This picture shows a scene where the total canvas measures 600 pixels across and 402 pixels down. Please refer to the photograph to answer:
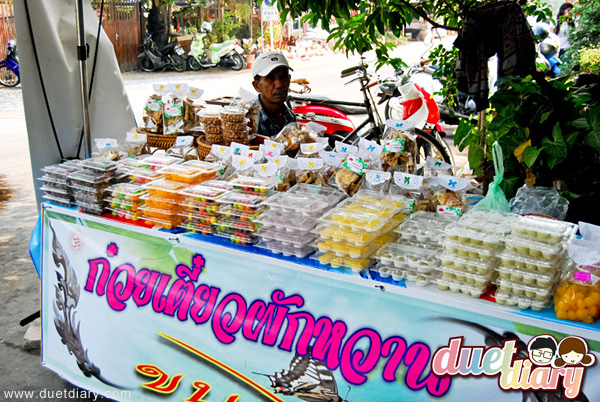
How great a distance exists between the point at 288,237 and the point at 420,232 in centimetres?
51

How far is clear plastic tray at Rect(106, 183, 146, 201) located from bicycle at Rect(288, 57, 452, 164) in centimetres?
263

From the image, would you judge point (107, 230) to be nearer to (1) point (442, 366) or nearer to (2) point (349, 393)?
(2) point (349, 393)

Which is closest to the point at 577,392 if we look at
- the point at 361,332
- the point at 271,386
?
the point at 361,332

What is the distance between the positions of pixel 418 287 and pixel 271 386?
2.45ft

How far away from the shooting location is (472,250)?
176cm

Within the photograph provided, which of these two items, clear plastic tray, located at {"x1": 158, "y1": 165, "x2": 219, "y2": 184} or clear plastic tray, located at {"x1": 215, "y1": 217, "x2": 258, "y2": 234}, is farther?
clear plastic tray, located at {"x1": 158, "y1": 165, "x2": 219, "y2": 184}

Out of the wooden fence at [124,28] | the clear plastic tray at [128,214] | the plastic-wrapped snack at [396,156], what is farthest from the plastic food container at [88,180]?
the wooden fence at [124,28]

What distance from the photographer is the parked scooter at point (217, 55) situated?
52.9ft

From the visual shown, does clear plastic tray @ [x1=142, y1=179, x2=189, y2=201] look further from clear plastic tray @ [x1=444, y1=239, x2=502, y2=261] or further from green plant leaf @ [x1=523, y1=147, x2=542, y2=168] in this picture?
green plant leaf @ [x1=523, y1=147, x2=542, y2=168]

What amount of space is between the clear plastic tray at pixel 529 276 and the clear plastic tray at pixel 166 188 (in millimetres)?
1437

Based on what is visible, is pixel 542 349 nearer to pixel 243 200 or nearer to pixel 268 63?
pixel 243 200

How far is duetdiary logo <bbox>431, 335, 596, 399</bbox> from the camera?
1.58 meters

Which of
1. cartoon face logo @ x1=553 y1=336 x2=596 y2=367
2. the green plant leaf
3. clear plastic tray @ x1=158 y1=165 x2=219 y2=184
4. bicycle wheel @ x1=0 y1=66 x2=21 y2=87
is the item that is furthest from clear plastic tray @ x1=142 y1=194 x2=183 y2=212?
bicycle wheel @ x1=0 y1=66 x2=21 y2=87

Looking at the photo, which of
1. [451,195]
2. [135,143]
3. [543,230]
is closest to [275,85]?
[135,143]
